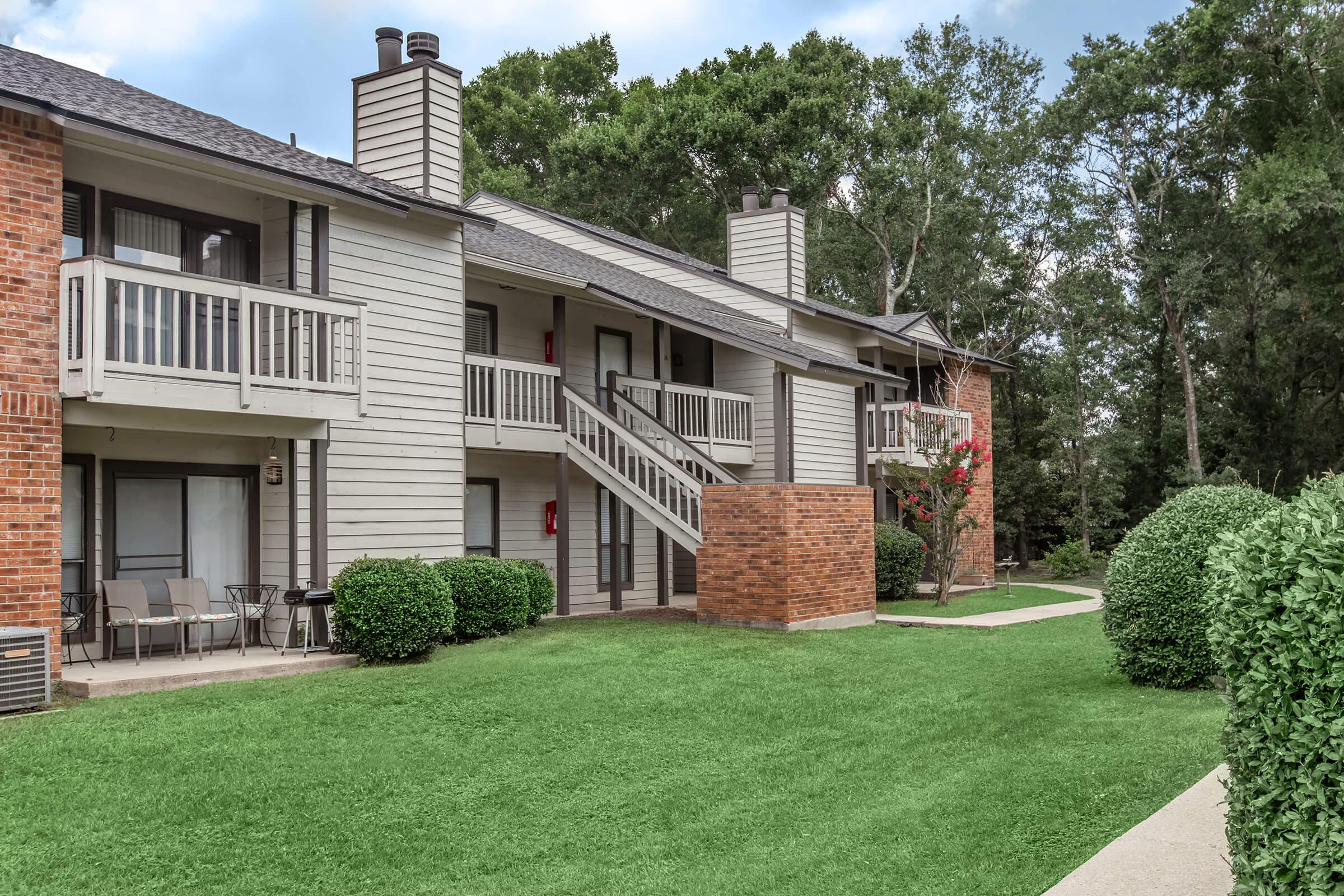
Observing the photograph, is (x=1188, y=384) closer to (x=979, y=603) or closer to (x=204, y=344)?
(x=979, y=603)

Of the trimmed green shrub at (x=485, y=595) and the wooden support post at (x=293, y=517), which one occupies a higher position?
the wooden support post at (x=293, y=517)

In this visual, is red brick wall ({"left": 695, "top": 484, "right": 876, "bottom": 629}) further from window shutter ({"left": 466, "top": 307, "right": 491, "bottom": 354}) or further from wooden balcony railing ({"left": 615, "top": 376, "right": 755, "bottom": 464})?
window shutter ({"left": 466, "top": 307, "right": 491, "bottom": 354})

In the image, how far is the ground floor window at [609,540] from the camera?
19797 millimetres

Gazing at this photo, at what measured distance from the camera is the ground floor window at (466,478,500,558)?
1742 centimetres

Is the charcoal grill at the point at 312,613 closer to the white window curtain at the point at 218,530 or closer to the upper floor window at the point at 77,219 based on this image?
the white window curtain at the point at 218,530

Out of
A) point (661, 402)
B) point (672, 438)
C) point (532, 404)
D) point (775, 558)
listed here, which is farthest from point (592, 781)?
point (661, 402)

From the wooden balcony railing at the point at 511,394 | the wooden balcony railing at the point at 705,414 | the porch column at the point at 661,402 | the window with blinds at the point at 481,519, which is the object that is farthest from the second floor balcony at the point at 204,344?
the porch column at the point at 661,402

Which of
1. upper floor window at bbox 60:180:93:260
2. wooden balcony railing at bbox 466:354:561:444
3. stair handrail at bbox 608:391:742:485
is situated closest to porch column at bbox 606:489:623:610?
stair handrail at bbox 608:391:742:485

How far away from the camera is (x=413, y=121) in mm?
15609

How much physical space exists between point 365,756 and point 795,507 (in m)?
8.49

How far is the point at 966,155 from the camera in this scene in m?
43.6

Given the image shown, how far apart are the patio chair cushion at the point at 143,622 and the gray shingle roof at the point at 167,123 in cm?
454

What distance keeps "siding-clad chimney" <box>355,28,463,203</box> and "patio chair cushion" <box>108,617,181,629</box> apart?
700 centimetres

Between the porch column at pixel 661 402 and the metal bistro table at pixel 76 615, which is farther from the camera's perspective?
the porch column at pixel 661 402
